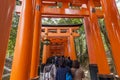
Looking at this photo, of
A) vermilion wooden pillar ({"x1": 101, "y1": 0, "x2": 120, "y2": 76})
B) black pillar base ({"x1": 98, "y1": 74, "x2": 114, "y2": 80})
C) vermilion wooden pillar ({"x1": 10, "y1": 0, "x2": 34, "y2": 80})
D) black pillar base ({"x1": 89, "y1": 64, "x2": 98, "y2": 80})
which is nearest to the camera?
vermilion wooden pillar ({"x1": 10, "y1": 0, "x2": 34, "y2": 80})

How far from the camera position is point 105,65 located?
5035 mm

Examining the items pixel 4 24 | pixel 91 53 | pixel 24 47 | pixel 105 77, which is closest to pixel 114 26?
pixel 105 77

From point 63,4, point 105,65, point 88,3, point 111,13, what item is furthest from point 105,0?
point 63,4

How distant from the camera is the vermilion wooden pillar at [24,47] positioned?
2908 mm

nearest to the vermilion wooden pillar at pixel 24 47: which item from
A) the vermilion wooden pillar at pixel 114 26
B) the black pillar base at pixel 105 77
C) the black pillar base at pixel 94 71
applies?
the vermilion wooden pillar at pixel 114 26

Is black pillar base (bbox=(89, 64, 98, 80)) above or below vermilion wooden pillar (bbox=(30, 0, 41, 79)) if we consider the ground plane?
below

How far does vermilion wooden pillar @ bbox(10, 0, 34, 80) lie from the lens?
9.54ft

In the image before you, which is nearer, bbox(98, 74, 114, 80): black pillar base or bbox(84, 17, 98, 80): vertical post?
Result: bbox(98, 74, 114, 80): black pillar base

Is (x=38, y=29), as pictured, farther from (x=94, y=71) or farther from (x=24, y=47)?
(x=24, y=47)

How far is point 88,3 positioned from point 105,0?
2.37 m

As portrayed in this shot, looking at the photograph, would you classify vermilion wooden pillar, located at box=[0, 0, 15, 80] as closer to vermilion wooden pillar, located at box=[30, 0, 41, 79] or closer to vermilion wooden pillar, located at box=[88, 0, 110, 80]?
vermilion wooden pillar, located at box=[30, 0, 41, 79]

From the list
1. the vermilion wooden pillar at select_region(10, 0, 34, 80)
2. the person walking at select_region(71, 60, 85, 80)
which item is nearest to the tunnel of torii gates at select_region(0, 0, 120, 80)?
the vermilion wooden pillar at select_region(10, 0, 34, 80)

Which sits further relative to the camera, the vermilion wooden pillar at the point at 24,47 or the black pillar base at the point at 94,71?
the black pillar base at the point at 94,71

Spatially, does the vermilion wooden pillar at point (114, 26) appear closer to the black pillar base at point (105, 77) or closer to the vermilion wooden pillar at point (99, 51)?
the black pillar base at point (105, 77)
